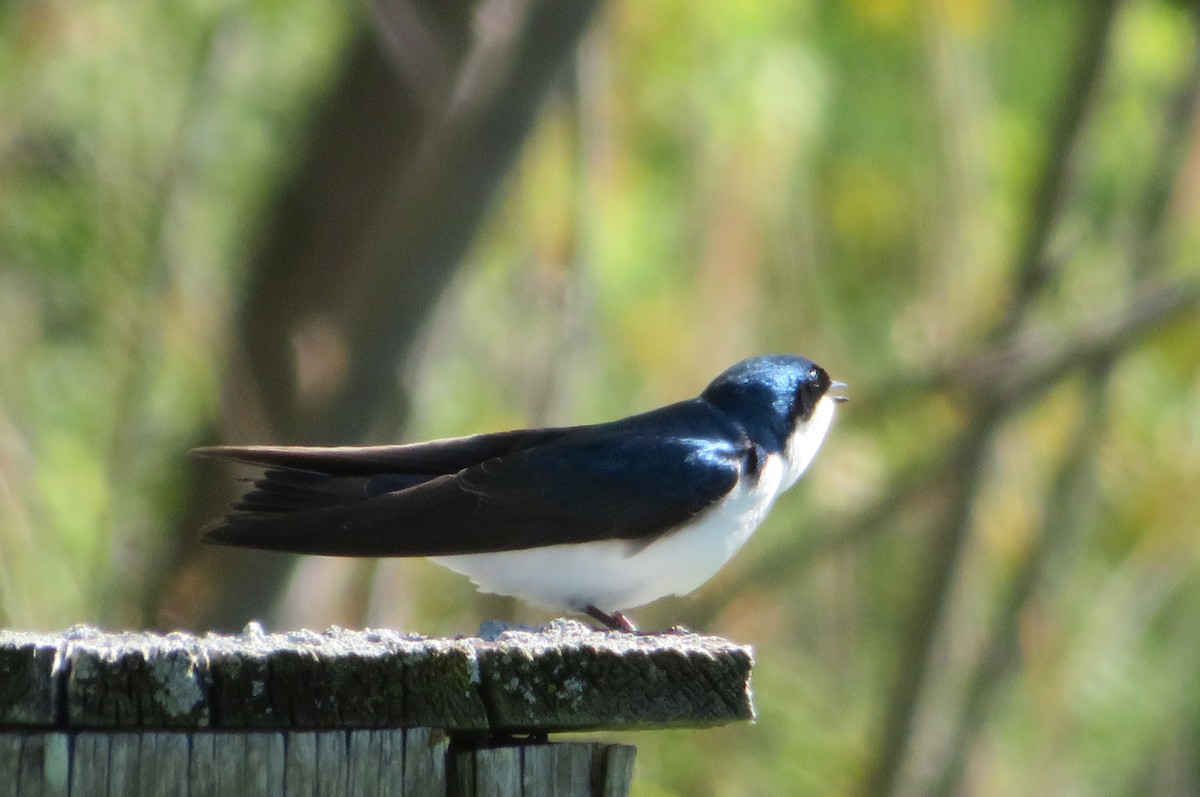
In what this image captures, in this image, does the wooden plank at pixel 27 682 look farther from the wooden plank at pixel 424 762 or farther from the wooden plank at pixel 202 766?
the wooden plank at pixel 424 762

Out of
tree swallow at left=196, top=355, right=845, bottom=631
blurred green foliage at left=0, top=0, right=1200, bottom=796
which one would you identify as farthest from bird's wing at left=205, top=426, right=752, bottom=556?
blurred green foliage at left=0, top=0, right=1200, bottom=796

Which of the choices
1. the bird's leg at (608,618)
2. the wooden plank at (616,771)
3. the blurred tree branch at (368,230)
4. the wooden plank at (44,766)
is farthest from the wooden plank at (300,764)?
the blurred tree branch at (368,230)

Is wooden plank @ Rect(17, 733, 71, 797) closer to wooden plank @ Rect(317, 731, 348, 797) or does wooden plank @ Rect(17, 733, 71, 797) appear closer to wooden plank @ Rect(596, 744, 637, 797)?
wooden plank @ Rect(317, 731, 348, 797)

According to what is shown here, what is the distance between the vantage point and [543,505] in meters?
2.73

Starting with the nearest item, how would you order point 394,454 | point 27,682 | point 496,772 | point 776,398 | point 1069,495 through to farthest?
point 27,682 < point 496,772 < point 394,454 < point 776,398 < point 1069,495

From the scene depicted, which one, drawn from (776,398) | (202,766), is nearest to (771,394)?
(776,398)

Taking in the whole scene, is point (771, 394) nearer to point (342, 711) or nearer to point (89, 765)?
point (342, 711)

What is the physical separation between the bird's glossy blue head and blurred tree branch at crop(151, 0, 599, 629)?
128 centimetres

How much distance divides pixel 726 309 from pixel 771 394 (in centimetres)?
267

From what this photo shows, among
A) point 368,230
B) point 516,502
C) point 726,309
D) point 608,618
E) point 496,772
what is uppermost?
point 368,230

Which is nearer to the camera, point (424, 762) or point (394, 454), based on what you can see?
point (424, 762)

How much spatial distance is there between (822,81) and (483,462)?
4.29 m

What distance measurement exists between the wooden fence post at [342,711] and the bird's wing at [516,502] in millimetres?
619

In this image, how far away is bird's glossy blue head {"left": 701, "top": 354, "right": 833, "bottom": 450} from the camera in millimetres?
3303
